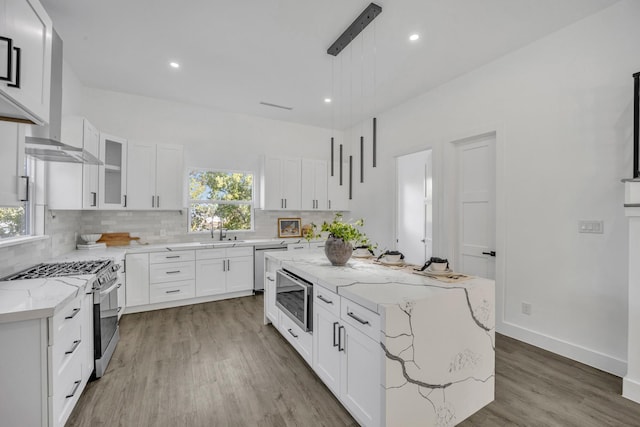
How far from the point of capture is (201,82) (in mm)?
3742

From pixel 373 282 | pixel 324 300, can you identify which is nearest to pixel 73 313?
pixel 324 300

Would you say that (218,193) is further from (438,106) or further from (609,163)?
(609,163)

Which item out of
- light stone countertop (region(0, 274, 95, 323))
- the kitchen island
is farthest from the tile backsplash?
the kitchen island

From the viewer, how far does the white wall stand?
2.35 m

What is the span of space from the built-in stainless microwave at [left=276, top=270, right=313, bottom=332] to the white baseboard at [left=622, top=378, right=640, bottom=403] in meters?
2.31

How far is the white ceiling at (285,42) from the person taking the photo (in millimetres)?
2398

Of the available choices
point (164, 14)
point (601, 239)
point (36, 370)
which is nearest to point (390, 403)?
point (36, 370)

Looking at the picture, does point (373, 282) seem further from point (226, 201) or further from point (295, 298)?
point (226, 201)

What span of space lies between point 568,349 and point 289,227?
13.5 feet

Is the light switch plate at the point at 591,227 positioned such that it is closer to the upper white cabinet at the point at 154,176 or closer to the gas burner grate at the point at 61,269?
the gas burner grate at the point at 61,269

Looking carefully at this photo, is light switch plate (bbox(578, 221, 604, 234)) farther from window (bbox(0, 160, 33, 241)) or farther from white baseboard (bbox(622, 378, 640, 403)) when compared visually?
window (bbox(0, 160, 33, 241))

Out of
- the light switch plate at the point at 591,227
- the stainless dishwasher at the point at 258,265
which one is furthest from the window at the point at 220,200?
the light switch plate at the point at 591,227

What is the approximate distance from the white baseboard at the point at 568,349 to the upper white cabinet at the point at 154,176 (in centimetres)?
454

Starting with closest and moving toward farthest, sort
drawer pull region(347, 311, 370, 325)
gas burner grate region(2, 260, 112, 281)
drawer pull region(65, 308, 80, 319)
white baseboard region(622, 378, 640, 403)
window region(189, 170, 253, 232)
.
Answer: drawer pull region(347, 311, 370, 325)
drawer pull region(65, 308, 80, 319)
white baseboard region(622, 378, 640, 403)
gas burner grate region(2, 260, 112, 281)
window region(189, 170, 253, 232)
